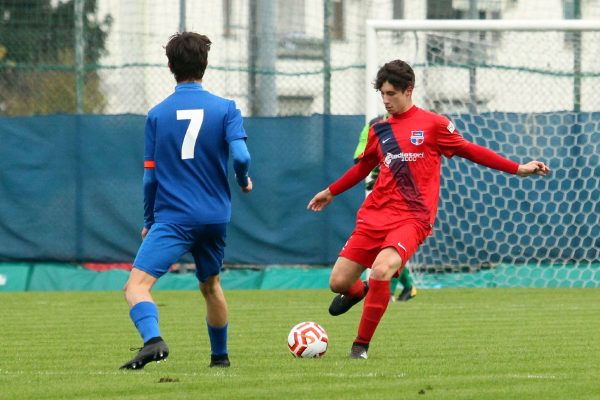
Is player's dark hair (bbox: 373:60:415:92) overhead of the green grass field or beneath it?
→ overhead

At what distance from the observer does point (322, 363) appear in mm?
7289

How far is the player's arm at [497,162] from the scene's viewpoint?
780 centimetres

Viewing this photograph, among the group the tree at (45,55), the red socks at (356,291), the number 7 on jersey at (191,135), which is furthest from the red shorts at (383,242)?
the tree at (45,55)

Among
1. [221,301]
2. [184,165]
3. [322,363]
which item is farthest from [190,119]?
[322,363]

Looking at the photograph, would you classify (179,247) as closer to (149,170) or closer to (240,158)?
(149,170)

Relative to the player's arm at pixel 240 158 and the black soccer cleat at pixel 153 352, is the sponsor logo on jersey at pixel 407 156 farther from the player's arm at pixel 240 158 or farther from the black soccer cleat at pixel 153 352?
the black soccer cleat at pixel 153 352

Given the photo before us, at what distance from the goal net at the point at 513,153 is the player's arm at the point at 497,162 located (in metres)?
Answer: 6.85

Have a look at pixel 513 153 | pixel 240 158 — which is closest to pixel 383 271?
pixel 240 158

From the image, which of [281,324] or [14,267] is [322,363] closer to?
[281,324]

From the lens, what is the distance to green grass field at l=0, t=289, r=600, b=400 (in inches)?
237

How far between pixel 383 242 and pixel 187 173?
1.73 m

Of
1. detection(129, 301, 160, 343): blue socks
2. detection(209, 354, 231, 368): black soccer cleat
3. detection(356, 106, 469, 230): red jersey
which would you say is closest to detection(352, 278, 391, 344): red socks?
detection(356, 106, 469, 230): red jersey

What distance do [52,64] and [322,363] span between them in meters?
9.38

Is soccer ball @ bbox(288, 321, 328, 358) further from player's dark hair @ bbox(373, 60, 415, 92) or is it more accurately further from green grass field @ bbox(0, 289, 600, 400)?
player's dark hair @ bbox(373, 60, 415, 92)
